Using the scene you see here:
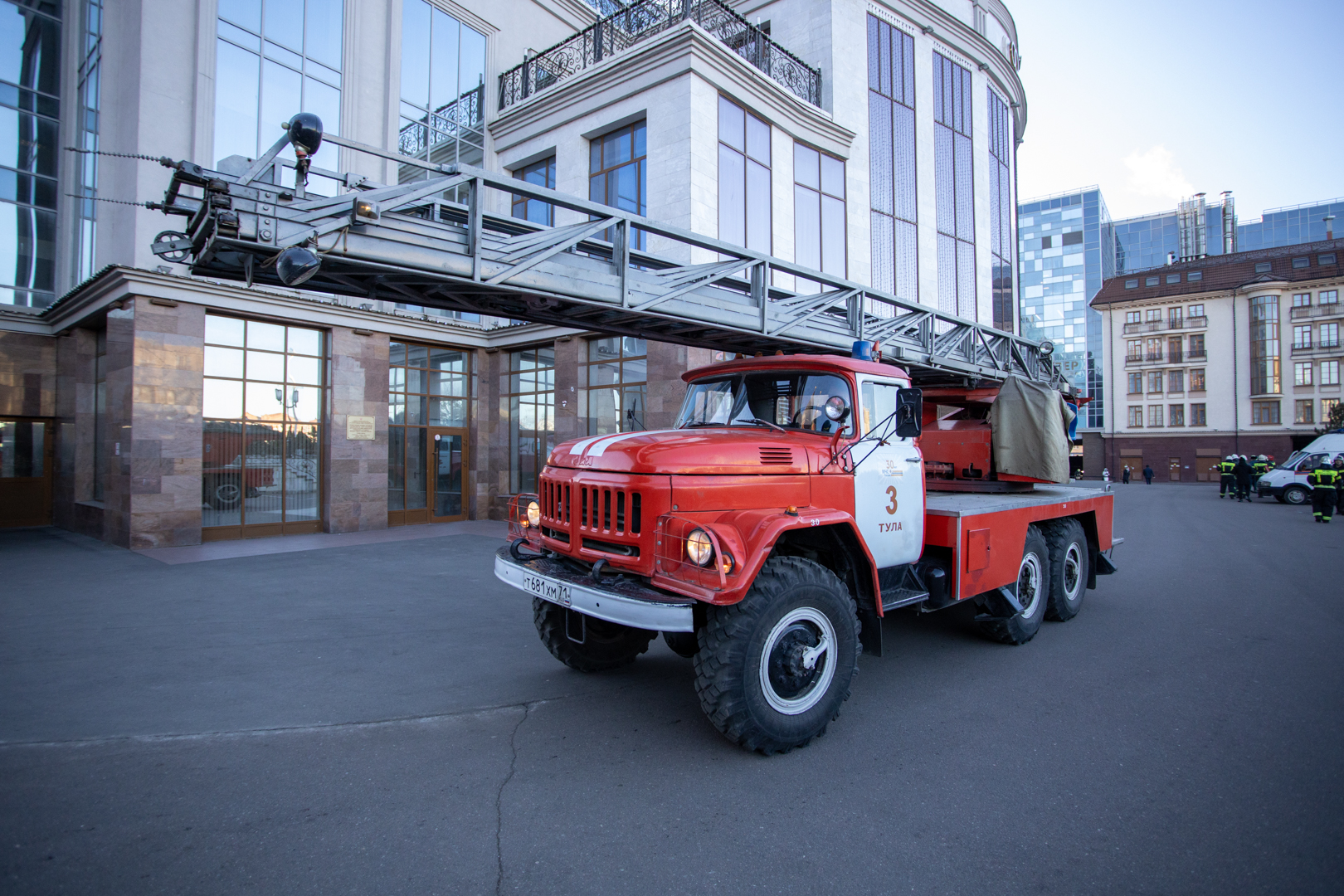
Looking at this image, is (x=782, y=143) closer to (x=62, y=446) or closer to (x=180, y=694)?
(x=180, y=694)

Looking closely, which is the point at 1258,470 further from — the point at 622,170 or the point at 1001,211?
the point at 622,170

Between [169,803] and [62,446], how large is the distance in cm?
1770

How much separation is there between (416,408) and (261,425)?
3564 millimetres

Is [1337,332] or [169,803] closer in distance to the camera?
[169,803]

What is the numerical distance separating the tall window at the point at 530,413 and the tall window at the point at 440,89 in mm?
4510

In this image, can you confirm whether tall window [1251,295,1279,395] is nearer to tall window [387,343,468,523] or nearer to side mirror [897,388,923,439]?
tall window [387,343,468,523]

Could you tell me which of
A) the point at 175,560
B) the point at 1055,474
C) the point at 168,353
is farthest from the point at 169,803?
A: the point at 168,353

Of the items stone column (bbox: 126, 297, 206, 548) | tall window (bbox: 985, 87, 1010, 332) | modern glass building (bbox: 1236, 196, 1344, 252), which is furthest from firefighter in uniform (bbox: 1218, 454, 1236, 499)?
modern glass building (bbox: 1236, 196, 1344, 252)

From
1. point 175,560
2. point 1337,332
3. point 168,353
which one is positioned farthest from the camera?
point 1337,332

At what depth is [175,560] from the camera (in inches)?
438

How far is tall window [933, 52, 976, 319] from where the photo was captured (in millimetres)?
20750

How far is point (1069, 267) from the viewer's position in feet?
256

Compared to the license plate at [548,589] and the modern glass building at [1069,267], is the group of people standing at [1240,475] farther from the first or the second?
the modern glass building at [1069,267]

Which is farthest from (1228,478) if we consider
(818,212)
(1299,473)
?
(818,212)
